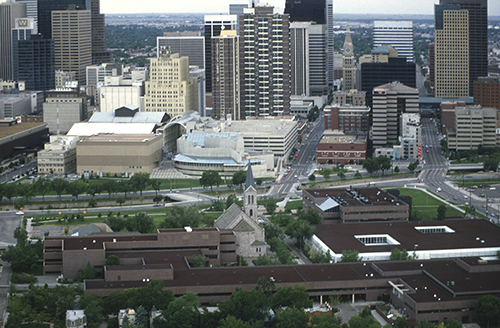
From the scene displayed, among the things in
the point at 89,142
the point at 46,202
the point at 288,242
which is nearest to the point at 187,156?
the point at 89,142

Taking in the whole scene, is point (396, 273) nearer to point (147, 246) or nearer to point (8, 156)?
point (147, 246)

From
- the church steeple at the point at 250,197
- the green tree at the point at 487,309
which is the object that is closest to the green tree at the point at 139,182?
the church steeple at the point at 250,197

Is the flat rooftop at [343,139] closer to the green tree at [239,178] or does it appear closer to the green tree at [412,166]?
the green tree at [412,166]

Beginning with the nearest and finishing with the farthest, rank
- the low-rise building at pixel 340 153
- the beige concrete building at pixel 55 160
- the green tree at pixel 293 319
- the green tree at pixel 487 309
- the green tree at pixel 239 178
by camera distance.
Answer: the green tree at pixel 293 319
the green tree at pixel 487 309
the green tree at pixel 239 178
the beige concrete building at pixel 55 160
the low-rise building at pixel 340 153

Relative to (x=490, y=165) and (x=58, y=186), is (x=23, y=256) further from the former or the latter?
(x=490, y=165)

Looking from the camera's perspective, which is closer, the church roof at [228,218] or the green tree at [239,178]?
the church roof at [228,218]

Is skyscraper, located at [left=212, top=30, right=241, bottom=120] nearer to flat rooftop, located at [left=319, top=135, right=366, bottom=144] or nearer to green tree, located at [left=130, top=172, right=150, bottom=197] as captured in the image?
flat rooftop, located at [left=319, top=135, right=366, bottom=144]

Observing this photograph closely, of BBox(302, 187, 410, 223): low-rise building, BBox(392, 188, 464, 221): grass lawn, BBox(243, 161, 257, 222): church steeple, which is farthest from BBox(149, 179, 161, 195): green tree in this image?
BBox(243, 161, 257, 222): church steeple

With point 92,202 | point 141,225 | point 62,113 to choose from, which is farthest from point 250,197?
point 62,113
